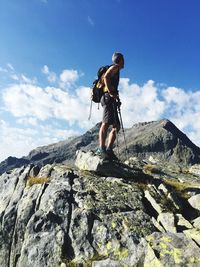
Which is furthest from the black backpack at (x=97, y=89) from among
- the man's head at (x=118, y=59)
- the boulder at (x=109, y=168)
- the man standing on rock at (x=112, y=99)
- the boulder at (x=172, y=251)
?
the boulder at (x=172, y=251)

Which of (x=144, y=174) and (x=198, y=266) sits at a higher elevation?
(x=144, y=174)

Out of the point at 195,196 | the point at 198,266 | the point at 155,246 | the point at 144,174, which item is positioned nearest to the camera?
the point at 198,266

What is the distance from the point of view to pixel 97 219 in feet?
45.3

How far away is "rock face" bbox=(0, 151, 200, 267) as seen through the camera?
36.3 ft

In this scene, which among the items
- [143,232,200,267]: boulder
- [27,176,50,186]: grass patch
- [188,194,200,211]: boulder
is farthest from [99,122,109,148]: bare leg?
[143,232,200,267]: boulder

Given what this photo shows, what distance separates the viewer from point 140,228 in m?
13.2

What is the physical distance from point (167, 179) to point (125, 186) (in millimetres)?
5350

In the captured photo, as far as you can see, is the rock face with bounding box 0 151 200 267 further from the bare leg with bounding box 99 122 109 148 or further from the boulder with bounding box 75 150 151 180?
the bare leg with bounding box 99 122 109 148

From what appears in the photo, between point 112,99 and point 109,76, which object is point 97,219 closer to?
point 112,99

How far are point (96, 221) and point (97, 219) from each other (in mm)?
123

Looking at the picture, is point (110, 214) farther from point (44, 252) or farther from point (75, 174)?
point (75, 174)

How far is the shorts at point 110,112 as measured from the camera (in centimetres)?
1794

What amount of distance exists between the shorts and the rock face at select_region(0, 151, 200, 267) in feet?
8.15

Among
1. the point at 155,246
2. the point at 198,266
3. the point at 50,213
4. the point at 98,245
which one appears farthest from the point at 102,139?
the point at 198,266
